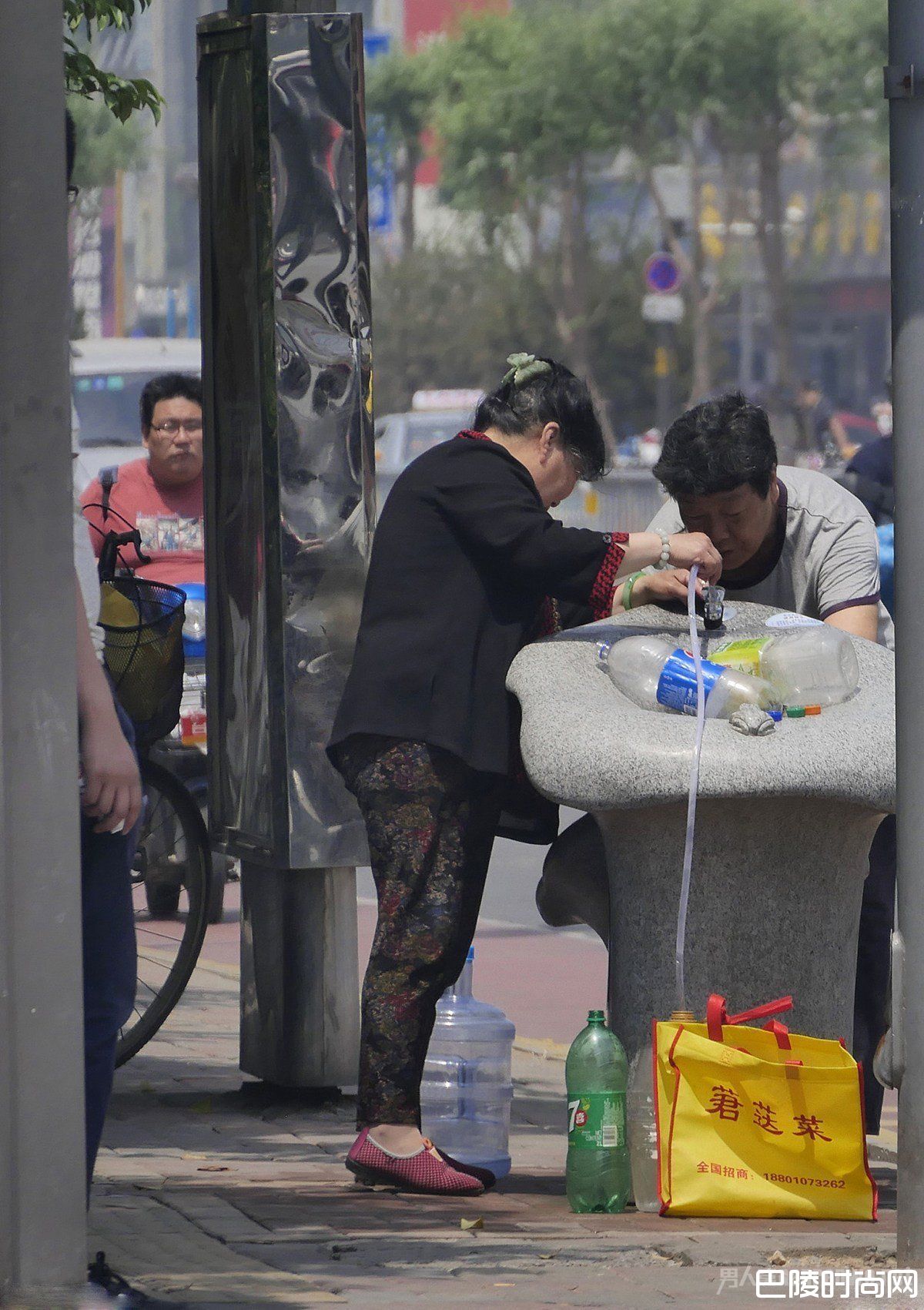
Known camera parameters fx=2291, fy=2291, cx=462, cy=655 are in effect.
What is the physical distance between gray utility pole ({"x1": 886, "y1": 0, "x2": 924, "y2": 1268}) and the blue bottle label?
585 mm

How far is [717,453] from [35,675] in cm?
183

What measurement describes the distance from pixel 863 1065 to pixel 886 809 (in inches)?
37.5

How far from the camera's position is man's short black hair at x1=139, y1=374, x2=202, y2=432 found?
26.9 feet

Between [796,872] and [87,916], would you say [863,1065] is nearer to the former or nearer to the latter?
[796,872]

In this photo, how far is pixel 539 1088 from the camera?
5758 mm

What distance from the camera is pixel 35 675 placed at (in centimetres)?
329

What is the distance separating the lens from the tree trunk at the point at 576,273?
48562 millimetres

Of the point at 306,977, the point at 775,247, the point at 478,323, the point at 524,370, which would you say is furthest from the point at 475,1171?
the point at 478,323

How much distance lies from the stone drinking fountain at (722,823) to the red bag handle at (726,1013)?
7cm

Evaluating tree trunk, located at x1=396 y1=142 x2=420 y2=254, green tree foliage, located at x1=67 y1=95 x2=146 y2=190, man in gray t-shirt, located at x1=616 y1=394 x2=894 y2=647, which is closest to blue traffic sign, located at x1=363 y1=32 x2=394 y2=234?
tree trunk, located at x1=396 y1=142 x2=420 y2=254

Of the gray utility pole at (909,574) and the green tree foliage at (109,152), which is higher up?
the green tree foliage at (109,152)

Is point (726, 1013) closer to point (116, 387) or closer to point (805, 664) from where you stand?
point (805, 664)

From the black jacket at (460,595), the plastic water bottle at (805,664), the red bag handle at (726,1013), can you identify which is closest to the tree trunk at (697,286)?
the black jacket at (460,595)

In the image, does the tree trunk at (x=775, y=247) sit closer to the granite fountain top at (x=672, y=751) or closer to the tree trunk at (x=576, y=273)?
the tree trunk at (x=576, y=273)
